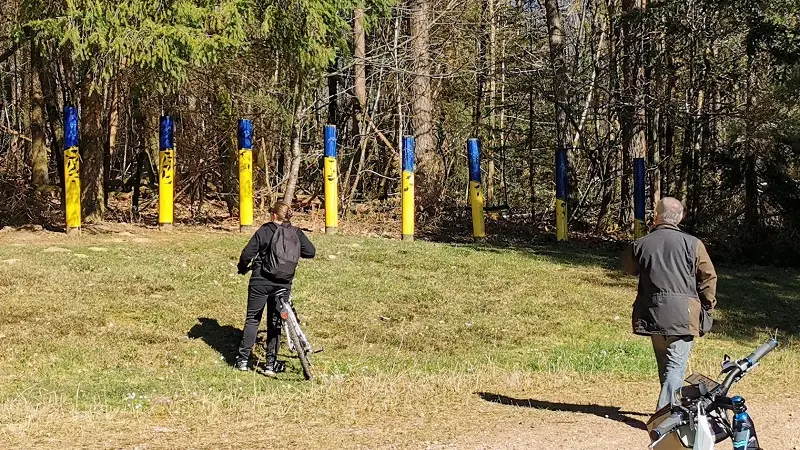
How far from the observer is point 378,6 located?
57.3 feet

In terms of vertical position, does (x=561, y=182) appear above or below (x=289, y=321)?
above

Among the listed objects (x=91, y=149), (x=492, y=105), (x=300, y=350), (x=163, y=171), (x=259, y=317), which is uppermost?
(x=492, y=105)

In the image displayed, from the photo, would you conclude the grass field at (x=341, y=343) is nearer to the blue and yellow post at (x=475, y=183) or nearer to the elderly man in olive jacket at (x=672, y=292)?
the elderly man in olive jacket at (x=672, y=292)

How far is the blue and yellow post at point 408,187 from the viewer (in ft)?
58.9

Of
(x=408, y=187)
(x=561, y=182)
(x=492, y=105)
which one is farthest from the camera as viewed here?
(x=492, y=105)

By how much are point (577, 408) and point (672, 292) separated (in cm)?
178

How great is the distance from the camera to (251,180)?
16.3 m

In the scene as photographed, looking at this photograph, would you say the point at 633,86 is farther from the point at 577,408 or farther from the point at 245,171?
the point at 577,408

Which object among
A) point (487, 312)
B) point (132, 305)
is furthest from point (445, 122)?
point (132, 305)

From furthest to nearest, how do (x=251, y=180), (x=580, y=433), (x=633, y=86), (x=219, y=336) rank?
(x=633, y=86), (x=251, y=180), (x=219, y=336), (x=580, y=433)

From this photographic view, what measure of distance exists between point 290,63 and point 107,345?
8002 mm

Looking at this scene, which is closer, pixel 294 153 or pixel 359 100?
pixel 294 153

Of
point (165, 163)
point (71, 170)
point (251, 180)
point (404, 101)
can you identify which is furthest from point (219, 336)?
point (404, 101)

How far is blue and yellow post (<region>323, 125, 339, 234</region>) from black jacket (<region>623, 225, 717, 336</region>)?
1104cm
